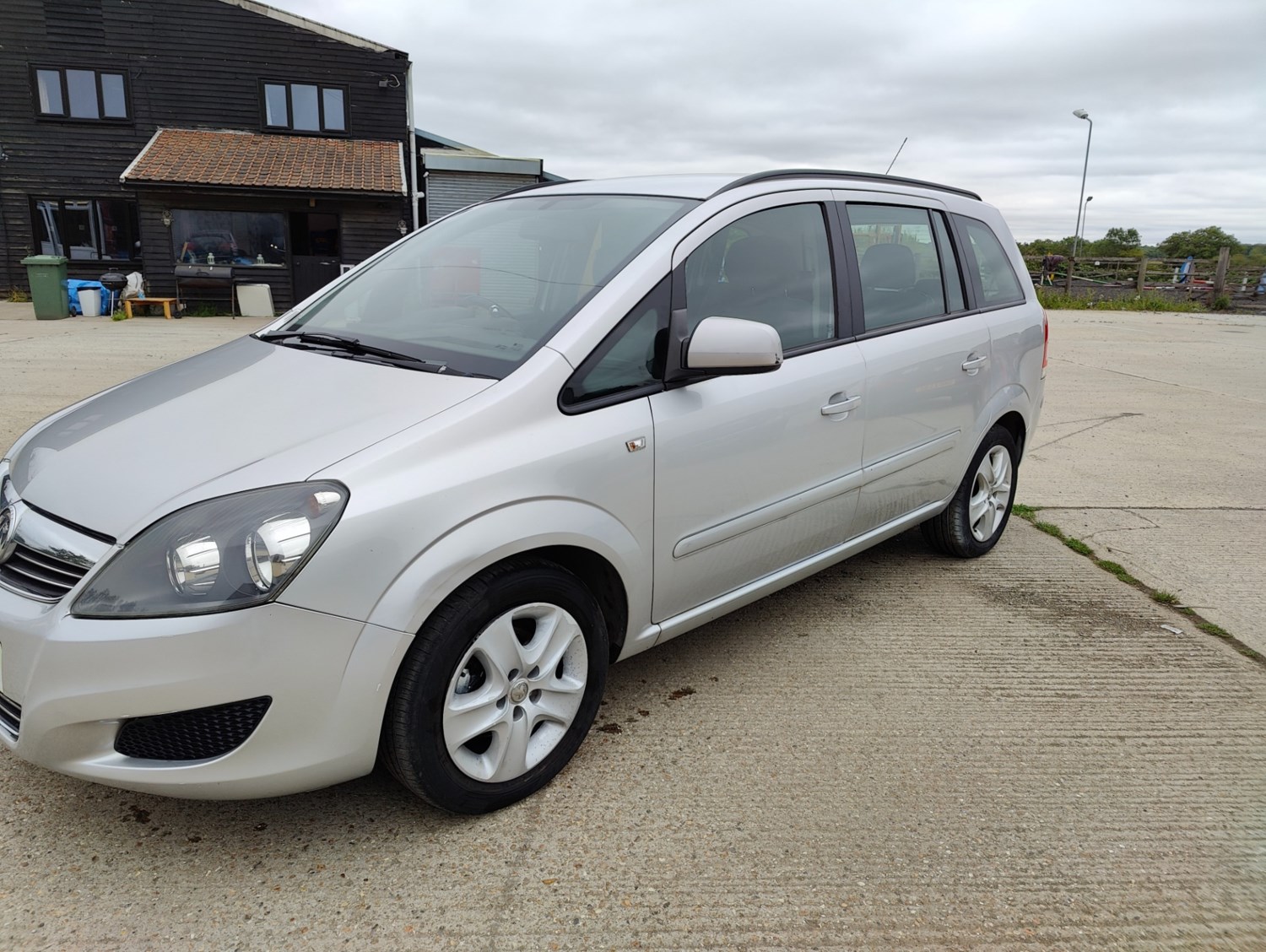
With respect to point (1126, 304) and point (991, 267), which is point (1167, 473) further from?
point (1126, 304)

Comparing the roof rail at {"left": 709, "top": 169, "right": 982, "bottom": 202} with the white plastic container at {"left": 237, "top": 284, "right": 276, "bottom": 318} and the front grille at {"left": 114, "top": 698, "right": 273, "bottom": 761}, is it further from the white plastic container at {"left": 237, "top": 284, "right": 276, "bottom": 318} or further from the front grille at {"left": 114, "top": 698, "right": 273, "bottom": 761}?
the white plastic container at {"left": 237, "top": 284, "right": 276, "bottom": 318}

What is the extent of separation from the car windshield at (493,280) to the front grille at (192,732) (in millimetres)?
1009

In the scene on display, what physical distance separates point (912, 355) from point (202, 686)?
2724 millimetres

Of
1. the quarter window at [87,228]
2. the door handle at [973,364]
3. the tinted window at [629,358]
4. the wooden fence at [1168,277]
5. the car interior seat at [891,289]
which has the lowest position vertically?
the door handle at [973,364]

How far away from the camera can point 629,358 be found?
2.57 metres

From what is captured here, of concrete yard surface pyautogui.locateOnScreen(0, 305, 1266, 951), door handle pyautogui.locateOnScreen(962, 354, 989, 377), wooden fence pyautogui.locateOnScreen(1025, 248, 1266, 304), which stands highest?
Result: wooden fence pyautogui.locateOnScreen(1025, 248, 1266, 304)

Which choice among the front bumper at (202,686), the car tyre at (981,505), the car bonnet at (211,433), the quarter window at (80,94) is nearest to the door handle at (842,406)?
the car tyre at (981,505)

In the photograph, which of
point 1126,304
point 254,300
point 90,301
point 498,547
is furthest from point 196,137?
point 1126,304

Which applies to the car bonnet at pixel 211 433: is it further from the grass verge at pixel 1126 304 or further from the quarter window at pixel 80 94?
the grass verge at pixel 1126 304

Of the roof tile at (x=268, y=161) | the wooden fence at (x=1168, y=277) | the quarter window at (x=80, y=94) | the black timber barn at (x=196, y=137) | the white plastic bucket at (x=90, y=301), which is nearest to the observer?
the white plastic bucket at (x=90, y=301)

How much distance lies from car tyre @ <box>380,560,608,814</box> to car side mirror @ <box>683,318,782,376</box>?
70 cm

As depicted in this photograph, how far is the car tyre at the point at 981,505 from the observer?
4.18 metres

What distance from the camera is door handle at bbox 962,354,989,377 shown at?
12.7ft

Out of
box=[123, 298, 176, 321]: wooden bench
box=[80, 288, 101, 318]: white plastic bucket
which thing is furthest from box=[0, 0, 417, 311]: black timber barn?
box=[80, 288, 101, 318]: white plastic bucket
